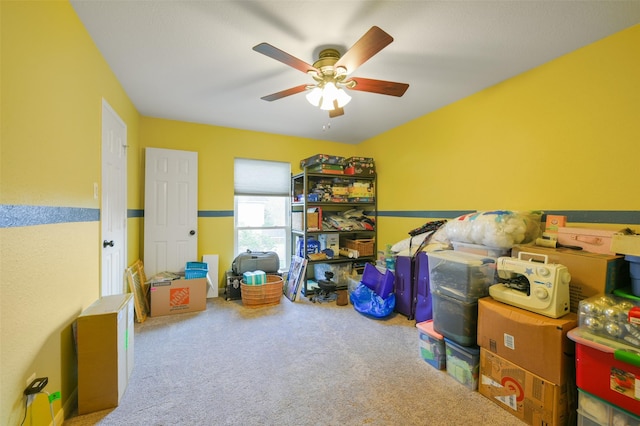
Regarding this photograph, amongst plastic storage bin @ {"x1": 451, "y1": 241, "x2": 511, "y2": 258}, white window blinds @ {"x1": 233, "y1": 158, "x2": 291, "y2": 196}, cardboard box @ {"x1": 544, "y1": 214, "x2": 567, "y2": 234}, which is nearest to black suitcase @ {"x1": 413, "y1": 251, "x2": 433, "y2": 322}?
plastic storage bin @ {"x1": 451, "y1": 241, "x2": 511, "y2": 258}

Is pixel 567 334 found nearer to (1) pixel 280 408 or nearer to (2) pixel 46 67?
(1) pixel 280 408

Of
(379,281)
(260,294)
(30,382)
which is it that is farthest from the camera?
(260,294)

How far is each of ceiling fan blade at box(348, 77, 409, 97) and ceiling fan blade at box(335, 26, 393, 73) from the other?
169 millimetres

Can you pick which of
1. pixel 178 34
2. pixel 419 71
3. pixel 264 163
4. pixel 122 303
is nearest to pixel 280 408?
pixel 122 303

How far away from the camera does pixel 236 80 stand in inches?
96.0

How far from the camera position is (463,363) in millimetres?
1844

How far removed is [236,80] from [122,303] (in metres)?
2.10

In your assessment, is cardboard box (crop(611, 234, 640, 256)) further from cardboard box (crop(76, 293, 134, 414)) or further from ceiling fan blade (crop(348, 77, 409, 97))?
cardboard box (crop(76, 293, 134, 414))

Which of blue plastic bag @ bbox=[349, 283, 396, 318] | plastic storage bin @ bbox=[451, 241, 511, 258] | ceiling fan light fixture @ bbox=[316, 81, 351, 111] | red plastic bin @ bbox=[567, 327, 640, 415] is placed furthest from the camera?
blue plastic bag @ bbox=[349, 283, 396, 318]

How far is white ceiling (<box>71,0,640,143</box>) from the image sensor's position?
159cm

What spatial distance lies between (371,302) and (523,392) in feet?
5.21

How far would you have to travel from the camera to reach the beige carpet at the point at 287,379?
1550mm

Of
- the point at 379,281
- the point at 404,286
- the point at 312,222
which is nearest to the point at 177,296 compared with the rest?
the point at 312,222

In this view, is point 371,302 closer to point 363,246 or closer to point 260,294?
point 363,246
